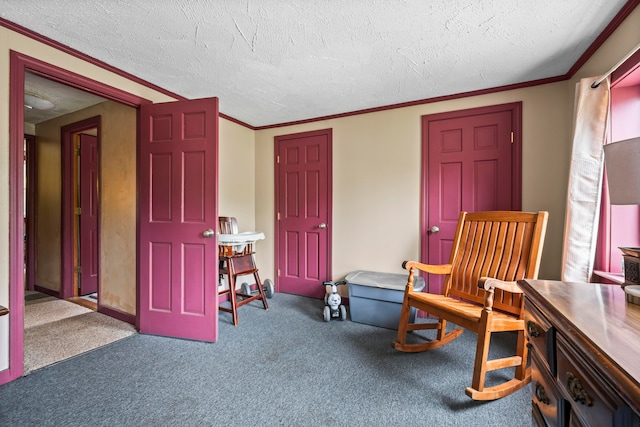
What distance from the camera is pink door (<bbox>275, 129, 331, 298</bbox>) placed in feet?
11.5

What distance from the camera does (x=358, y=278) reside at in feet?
9.50

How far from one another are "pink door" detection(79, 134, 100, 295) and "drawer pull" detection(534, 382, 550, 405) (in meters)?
4.44

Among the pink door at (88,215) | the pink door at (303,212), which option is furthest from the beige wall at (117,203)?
the pink door at (303,212)

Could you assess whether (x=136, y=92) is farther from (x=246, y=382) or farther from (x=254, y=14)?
(x=246, y=382)

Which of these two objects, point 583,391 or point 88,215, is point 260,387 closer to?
point 583,391

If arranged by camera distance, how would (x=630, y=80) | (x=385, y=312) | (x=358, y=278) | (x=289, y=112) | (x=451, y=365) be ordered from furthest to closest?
(x=289, y=112), (x=358, y=278), (x=385, y=312), (x=451, y=365), (x=630, y=80)

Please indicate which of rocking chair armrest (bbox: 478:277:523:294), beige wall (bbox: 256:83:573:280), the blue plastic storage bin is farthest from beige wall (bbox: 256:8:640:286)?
rocking chair armrest (bbox: 478:277:523:294)

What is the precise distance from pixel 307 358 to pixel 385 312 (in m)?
0.93

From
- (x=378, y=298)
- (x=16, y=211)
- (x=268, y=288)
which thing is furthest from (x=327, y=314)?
(x=16, y=211)

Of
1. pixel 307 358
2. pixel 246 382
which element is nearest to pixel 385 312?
pixel 307 358

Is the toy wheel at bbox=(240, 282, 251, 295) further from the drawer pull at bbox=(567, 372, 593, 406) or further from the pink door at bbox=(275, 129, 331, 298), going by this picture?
the drawer pull at bbox=(567, 372, 593, 406)

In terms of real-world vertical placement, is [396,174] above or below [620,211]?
above

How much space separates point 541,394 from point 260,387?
4.78 feet

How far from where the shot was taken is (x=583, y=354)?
66cm
